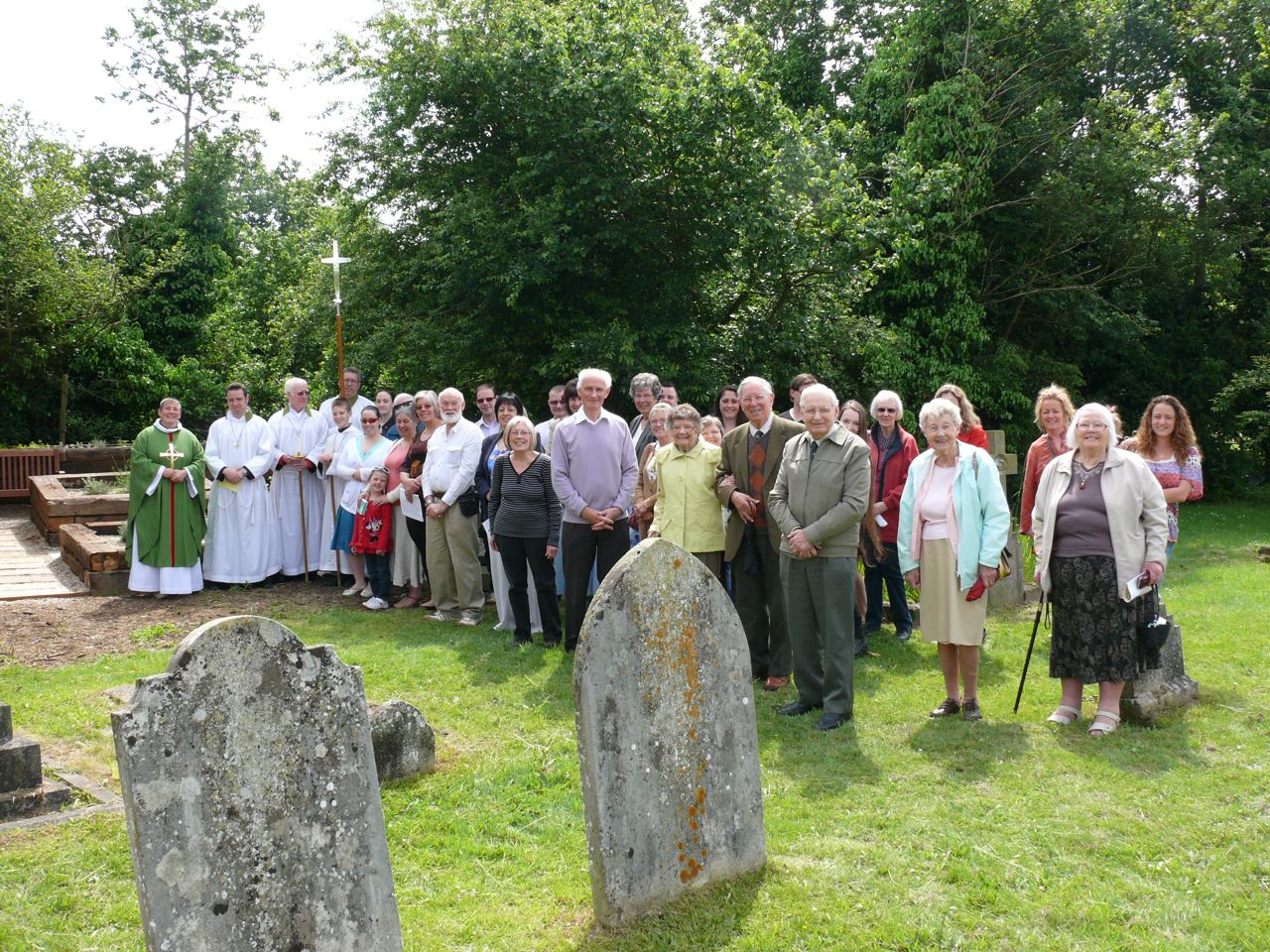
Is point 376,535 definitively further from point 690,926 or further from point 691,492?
point 690,926

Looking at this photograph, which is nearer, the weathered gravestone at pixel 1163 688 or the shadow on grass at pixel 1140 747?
the shadow on grass at pixel 1140 747

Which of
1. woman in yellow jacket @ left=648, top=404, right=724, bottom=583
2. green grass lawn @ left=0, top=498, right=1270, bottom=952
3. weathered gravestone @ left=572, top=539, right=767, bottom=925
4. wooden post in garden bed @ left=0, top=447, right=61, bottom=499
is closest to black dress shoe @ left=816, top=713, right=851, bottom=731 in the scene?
green grass lawn @ left=0, top=498, right=1270, bottom=952

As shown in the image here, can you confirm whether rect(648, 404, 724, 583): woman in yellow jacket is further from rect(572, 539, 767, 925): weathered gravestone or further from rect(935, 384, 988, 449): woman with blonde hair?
rect(572, 539, 767, 925): weathered gravestone

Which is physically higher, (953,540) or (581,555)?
(953,540)

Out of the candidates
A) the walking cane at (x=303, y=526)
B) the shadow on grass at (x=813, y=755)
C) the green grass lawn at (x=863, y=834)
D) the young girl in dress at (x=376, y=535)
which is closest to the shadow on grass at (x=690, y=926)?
the green grass lawn at (x=863, y=834)

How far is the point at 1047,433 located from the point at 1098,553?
2.20 metres

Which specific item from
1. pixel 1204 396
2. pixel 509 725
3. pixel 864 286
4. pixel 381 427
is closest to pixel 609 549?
pixel 509 725

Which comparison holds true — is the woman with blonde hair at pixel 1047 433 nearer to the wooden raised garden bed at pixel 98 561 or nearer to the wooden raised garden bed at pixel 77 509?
the wooden raised garden bed at pixel 98 561

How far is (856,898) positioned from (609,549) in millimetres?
4802

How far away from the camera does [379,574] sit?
11.0 metres

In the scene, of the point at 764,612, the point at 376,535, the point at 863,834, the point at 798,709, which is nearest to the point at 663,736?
the point at 863,834

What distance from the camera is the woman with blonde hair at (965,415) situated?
8297 mm

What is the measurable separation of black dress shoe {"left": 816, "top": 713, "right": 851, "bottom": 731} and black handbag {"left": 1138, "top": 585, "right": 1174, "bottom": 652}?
1.74 meters

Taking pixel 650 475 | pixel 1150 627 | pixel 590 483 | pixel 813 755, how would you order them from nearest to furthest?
pixel 813 755
pixel 1150 627
pixel 590 483
pixel 650 475
